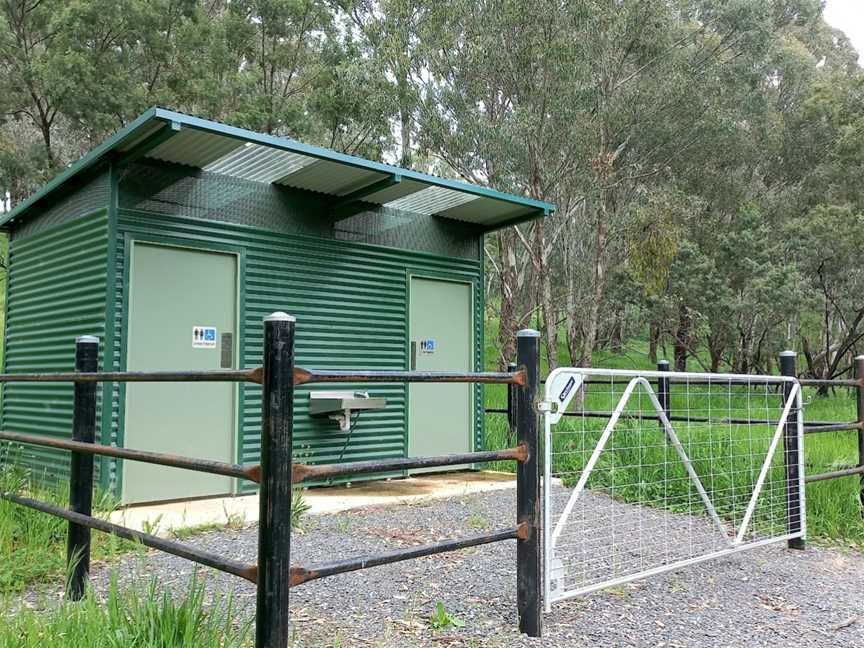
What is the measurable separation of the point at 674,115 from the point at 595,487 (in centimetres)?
1477

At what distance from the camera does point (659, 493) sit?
6.42 m

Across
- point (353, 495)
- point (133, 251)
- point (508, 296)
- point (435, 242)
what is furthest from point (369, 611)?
point (508, 296)

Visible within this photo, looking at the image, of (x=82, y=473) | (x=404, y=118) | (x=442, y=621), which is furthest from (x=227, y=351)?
(x=404, y=118)

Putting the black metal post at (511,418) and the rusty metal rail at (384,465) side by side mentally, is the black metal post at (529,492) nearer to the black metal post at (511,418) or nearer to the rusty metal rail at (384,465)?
the rusty metal rail at (384,465)

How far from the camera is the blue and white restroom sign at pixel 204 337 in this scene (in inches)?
245

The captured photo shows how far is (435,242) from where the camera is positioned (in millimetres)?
7996

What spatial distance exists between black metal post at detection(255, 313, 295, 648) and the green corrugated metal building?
345cm

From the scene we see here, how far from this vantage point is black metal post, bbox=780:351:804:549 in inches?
200

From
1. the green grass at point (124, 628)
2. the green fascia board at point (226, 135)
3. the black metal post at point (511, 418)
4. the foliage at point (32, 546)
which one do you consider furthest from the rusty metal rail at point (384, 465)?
the black metal post at point (511, 418)

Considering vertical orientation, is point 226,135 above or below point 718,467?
above

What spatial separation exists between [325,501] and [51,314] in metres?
2.94

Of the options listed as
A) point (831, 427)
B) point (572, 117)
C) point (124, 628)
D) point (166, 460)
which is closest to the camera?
point (124, 628)

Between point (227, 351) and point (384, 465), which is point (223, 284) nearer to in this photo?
point (227, 351)

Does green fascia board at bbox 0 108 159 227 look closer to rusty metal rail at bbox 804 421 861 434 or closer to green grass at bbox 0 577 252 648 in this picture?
green grass at bbox 0 577 252 648
